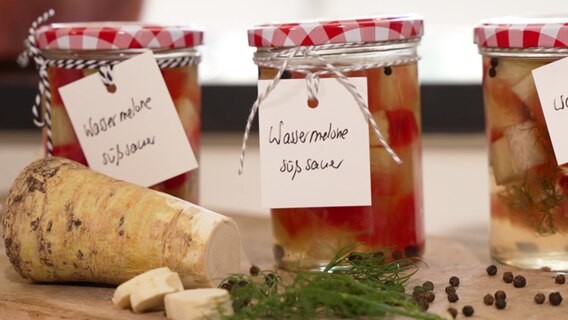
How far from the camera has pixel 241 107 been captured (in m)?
1.74

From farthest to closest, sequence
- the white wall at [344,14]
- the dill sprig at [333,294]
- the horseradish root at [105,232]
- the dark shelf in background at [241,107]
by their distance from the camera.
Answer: the white wall at [344,14] → the dark shelf in background at [241,107] → the horseradish root at [105,232] → the dill sprig at [333,294]

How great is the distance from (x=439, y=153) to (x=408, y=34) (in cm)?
70

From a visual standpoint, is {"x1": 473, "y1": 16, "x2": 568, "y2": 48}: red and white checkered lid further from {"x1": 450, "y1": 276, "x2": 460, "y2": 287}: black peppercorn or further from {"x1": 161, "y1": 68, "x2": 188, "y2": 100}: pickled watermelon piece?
{"x1": 161, "y1": 68, "x2": 188, "y2": 100}: pickled watermelon piece

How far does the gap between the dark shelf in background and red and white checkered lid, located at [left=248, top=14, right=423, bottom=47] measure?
2.21ft

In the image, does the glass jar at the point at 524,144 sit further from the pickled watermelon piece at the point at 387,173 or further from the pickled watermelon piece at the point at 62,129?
the pickled watermelon piece at the point at 62,129

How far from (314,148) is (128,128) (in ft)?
0.79

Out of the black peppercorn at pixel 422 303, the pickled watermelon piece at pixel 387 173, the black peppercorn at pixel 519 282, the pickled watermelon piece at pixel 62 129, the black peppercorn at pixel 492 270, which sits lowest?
the black peppercorn at pixel 492 270

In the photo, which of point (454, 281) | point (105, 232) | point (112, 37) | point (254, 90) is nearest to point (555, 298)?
point (454, 281)

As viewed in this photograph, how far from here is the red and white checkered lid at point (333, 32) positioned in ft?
3.25

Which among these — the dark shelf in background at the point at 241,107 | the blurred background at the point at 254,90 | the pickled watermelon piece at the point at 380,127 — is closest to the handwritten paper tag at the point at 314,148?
the pickled watermelon piece at the point at 380,127

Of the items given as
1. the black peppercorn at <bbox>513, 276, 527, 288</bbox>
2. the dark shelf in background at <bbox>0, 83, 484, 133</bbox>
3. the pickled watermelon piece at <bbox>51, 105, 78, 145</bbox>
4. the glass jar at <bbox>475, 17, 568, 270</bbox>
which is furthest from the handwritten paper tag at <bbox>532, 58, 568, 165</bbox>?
the dark shelf in background at <bbox>0, 83, 484, 133</bbox>

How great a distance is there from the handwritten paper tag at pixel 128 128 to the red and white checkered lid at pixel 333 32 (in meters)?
0.17

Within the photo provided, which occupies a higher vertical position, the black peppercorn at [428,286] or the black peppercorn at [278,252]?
the black peppercorn at [278,252]

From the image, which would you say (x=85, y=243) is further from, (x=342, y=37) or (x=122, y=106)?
(x=342, y=37)
